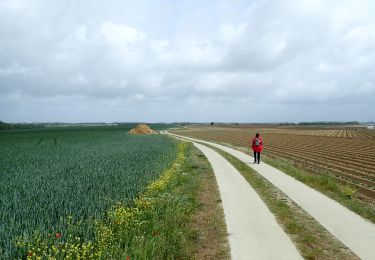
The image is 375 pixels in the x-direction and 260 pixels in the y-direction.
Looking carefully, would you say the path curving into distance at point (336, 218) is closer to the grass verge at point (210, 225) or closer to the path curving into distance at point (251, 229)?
the path curving into distance at point (251, 229)

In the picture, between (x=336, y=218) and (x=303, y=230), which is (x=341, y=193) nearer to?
(x=336, y=218)

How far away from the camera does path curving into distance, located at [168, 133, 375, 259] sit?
7.99 metres

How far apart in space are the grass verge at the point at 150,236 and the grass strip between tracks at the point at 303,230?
176cm

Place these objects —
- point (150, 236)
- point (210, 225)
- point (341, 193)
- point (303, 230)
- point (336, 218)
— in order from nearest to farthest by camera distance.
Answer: point (150, 236), point (303, 230), point (210, 225), point (336, 218), point (341, 193)

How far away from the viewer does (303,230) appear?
9.05 metres

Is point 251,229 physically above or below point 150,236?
below

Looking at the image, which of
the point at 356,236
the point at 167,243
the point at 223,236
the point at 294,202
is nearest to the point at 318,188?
the point at 294,202

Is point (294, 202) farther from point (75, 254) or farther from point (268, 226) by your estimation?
point (75, 254)

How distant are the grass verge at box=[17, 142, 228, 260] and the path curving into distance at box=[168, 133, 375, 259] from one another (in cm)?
291

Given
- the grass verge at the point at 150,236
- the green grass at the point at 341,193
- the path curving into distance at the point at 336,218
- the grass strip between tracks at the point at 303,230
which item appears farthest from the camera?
the green grass at the point at 341,193

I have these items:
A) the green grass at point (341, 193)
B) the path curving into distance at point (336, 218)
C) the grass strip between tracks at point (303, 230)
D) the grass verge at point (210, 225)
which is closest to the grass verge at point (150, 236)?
the grass verge at point (210, 225)

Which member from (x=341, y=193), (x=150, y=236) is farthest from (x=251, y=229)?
(x=341, y=193)

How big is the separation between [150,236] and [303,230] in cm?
408

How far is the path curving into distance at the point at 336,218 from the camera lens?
799cm
